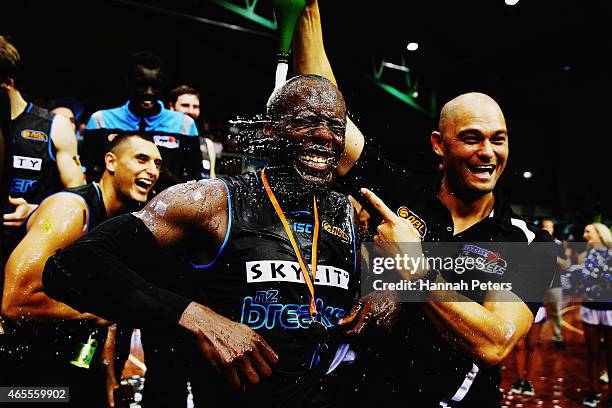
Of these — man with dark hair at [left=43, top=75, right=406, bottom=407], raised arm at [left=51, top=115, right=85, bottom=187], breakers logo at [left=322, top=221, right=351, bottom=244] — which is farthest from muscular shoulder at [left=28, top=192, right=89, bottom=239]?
breakers logo at [left=322, top=221, right=351, bottom=244]

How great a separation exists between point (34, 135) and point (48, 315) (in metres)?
1.53

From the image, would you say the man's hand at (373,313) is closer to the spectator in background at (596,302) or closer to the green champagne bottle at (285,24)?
the green champagne bottle at (285,24)

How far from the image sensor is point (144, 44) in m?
13.5

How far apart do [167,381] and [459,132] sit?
2027 millimetres

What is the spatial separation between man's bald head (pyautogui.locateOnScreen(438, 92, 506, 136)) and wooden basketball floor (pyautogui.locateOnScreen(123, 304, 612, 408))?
3648 millimetres

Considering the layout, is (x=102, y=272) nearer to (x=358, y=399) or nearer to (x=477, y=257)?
(x=358, y=399)

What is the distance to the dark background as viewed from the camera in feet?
11.0

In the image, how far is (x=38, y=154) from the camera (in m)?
3.56

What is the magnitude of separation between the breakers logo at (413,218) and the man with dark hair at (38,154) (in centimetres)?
250

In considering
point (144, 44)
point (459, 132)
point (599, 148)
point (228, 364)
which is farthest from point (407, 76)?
point (228, 364)

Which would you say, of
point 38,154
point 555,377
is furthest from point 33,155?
point 555,377

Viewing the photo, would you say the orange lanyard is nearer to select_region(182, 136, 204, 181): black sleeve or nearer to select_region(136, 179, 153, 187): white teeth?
select_region(136, 179, 153, 187): white teeth

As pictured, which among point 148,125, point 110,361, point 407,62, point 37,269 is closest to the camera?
point 37,269

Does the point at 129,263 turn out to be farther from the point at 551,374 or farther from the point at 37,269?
the point at 551,374
